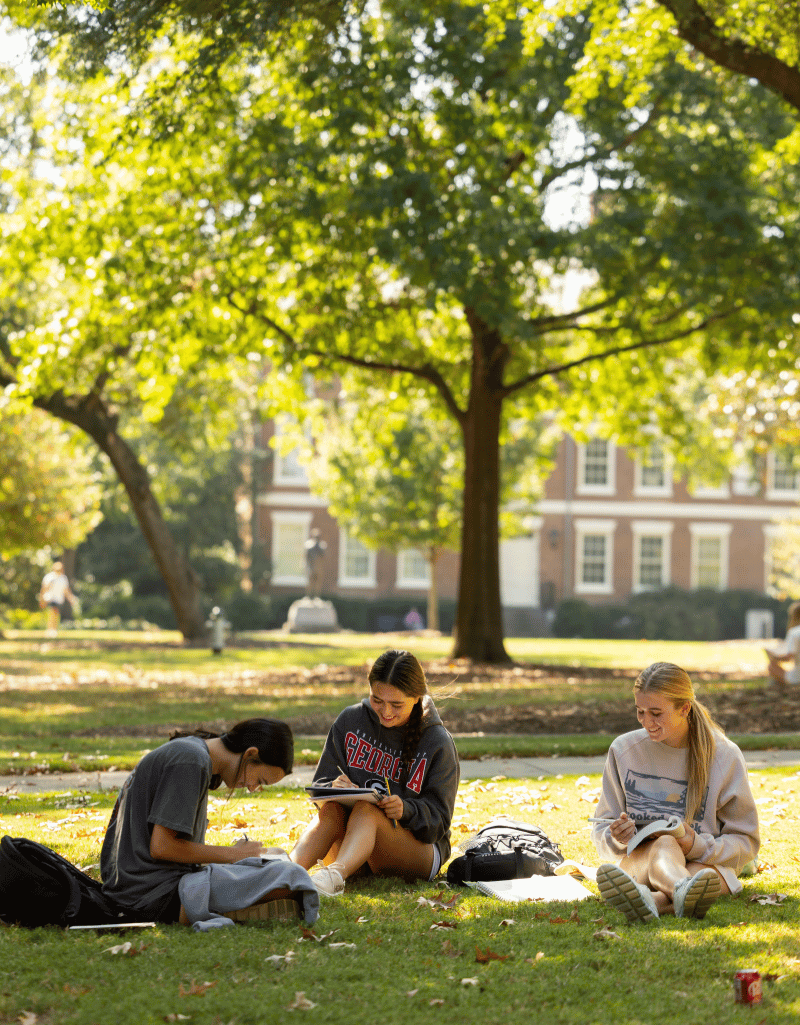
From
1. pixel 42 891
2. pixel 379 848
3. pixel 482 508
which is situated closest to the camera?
pixel 42 891

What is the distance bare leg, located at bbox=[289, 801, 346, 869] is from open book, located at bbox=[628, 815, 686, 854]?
1.32 metres

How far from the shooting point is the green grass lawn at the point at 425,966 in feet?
11.8

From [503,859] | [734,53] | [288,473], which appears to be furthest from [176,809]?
[288,473]

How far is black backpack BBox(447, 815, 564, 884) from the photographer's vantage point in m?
5.38

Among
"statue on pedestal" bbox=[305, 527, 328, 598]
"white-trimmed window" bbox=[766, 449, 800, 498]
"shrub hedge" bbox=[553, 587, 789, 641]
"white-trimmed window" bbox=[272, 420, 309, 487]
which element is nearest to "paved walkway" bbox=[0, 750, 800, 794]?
"statue on pedestal" bbox=[305, 527, 328, 598]

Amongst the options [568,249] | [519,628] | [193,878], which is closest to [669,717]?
[193,878]

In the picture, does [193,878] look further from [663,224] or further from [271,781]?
[663,224]

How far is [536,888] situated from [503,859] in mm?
251

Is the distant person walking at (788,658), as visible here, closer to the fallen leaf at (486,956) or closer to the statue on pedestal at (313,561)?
the fallen leaf at (486,956)

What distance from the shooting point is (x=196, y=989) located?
147 inches

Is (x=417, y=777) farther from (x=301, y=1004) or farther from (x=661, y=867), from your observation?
(x=301, y=1004)

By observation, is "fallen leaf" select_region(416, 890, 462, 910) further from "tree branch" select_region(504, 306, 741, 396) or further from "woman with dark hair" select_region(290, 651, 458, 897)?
"tree branch" select_region(504, 306, 741, 396)

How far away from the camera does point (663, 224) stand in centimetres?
1579

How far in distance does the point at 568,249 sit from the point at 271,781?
472 inches
